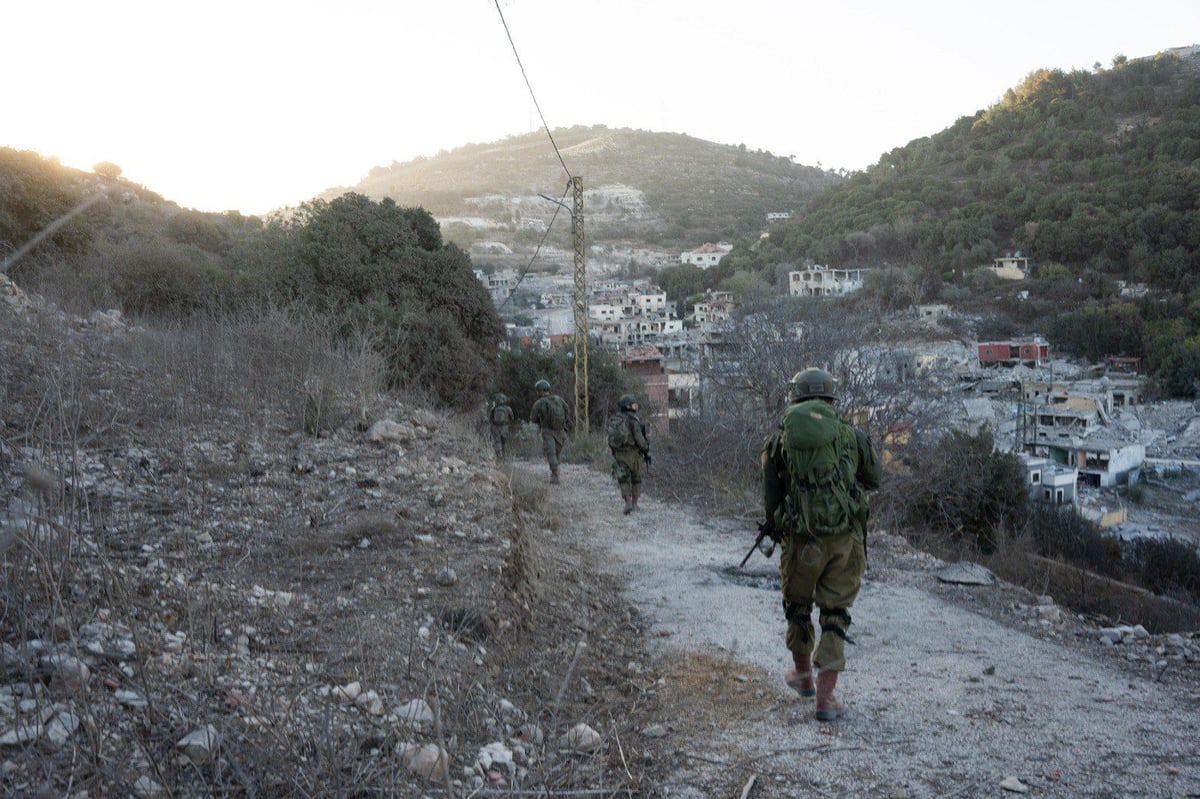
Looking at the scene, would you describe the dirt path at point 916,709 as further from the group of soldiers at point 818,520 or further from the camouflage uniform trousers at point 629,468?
the camouflage uniform trousers at point 629,468

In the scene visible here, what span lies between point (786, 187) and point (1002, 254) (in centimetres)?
5432

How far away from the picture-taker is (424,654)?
3.83 meters

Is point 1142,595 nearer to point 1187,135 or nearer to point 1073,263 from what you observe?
point 1073,263

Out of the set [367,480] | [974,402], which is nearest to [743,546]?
[367,480]

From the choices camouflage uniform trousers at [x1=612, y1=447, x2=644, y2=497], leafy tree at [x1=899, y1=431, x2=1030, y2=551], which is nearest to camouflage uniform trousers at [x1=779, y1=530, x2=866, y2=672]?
camouflage uniform trousers at [x1=612, y1=447, x2=644, y2=497]

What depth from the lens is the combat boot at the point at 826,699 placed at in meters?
4.12

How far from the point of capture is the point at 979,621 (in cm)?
605

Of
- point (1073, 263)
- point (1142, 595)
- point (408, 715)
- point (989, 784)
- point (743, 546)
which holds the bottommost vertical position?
point (1142, 595)

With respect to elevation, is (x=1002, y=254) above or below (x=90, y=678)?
above

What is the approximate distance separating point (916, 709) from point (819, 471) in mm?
1275

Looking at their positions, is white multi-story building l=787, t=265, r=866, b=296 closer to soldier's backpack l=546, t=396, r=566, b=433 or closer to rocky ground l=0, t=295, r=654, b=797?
soldier's backpack l=546, t=396, r=566, b=433

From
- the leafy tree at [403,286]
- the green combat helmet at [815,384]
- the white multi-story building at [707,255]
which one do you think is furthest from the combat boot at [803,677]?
the white multi-story building at [707,255]

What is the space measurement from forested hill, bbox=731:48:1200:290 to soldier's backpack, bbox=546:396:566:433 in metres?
43.9

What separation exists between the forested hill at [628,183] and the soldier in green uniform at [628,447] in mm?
77639
